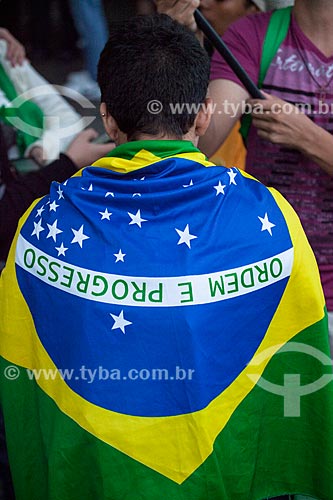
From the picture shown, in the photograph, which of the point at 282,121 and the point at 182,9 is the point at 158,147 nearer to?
the point at 282,121

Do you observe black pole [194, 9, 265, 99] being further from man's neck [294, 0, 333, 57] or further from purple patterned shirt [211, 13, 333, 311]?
Answer: man's neck [294, 0, 333, 57]

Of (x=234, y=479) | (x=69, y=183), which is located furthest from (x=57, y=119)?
(x=234, y=479)

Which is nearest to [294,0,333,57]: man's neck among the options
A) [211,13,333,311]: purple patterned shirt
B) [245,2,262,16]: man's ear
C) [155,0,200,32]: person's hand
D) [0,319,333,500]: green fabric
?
[211,13,333,311]: purple patterned shirt

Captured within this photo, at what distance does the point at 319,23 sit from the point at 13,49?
1206 millimetres

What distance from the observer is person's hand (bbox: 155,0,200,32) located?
3023mm

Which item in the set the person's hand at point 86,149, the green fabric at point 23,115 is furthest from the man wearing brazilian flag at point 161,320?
the green fabric at point 23,115

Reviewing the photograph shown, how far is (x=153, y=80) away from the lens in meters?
2.24

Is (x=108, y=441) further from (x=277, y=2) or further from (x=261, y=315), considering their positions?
(x=277, y=2)

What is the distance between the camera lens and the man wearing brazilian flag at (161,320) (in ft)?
7.07

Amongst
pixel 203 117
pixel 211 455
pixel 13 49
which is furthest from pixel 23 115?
pixel 211 455

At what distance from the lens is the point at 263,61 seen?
115 inches

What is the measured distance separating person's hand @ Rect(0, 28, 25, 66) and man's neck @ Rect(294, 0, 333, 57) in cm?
114

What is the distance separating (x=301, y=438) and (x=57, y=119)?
174 cm

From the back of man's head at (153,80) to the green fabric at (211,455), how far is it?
621mm
